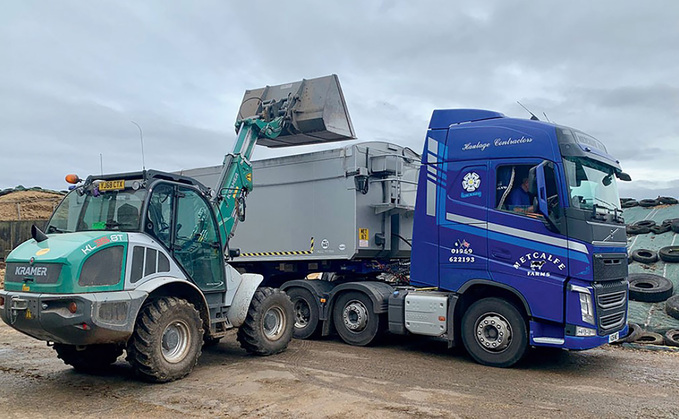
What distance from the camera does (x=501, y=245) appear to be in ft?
26.6

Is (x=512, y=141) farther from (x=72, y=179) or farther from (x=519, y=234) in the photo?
(x=72, y=179)

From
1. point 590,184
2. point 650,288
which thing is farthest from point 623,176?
point 650,288

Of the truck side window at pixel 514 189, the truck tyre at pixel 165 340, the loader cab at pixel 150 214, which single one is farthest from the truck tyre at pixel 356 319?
the truck tyre at pixel 165 340

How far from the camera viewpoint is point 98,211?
7391 mm

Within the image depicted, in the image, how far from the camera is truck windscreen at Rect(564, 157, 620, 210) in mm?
7727

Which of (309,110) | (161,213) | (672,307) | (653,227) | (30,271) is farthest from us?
(653,227)

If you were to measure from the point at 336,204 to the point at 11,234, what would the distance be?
1823cm

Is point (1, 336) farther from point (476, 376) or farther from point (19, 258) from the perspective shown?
point (476, 376)

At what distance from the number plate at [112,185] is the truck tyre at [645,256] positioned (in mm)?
11836

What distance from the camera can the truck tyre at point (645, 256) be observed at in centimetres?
1338

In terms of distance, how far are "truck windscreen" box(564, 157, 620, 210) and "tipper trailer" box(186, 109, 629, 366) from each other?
0.02 metres

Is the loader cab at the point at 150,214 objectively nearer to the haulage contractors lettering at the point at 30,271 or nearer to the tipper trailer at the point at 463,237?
the haulage contractors lettering at the point at 30,271

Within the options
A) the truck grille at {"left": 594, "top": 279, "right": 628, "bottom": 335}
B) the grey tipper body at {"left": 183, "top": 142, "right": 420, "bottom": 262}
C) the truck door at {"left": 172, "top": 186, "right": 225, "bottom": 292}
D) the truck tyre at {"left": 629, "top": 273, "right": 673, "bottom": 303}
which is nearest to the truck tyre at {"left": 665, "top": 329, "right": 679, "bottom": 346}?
the truck tyre at {"left": 629, "top": 273, "right": 673, "bottom": 303}

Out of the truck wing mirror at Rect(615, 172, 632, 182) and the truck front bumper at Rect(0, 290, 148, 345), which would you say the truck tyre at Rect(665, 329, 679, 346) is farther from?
the truck front bumper at Rect(0, 290, 148, 345)
